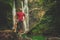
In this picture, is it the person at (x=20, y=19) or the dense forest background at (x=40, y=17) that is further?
the dense forest background at (x=40, y=17)

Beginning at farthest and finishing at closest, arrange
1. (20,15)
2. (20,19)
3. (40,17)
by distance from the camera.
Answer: (40,17) < (20,19) < (20,15)

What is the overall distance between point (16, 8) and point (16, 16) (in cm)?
74

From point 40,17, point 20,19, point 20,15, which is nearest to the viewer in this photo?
point 20,15

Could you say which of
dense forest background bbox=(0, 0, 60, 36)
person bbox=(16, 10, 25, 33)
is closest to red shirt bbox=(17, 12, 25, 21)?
person bbox=(16, 10, 25, 33)

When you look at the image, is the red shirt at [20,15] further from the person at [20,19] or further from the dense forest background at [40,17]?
the dense forest background at [40,17]

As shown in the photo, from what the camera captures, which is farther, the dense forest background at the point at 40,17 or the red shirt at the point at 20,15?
the dense forest background at the point at 40,17

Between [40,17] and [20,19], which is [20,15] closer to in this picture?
[20,19]

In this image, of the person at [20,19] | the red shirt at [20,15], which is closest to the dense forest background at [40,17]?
the person at [20,19]

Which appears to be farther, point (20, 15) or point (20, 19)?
point (20, 19)

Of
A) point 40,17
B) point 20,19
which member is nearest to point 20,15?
point 20,19

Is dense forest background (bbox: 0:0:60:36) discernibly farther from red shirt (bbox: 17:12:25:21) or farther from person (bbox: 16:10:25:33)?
red shirt (bbox: 17:12:25:21)

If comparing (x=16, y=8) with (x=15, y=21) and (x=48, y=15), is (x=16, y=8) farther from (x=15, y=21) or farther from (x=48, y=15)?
(x=48, y=15)

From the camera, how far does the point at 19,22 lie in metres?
10.9

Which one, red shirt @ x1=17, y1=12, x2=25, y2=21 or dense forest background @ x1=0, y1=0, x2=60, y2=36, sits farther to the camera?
Result: dense forest background @ x1=0, y1=0, x2=60, y2=36
